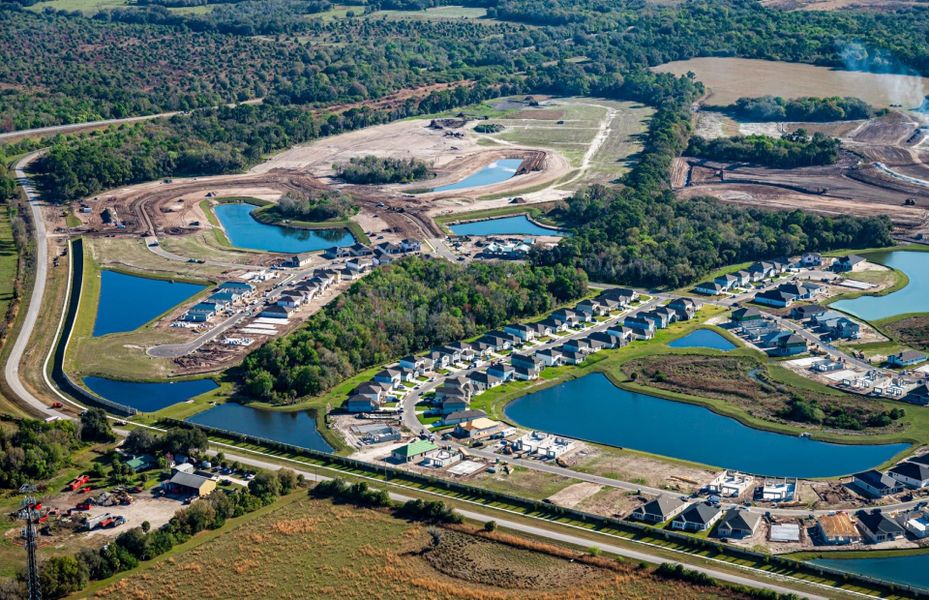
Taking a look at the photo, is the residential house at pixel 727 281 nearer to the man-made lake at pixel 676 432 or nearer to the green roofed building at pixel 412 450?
the man-made lake at pixel 676 432

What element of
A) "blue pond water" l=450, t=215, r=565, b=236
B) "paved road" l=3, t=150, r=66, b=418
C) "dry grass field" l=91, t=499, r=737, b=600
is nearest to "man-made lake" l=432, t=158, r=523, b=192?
"blue pond water" l=450, t=215, r=565, b=236

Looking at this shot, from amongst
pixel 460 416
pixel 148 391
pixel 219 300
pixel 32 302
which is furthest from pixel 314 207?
pixel 460 416

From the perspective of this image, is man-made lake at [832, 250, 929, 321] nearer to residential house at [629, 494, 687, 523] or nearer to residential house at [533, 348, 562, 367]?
residential house at [533, 348, 562, 367]

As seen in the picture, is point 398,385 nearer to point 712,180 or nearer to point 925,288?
point 925,288

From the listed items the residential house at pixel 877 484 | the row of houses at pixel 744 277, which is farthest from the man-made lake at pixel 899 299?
the residential house at pixel 877 484

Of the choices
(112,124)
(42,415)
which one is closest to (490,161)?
(112,124)

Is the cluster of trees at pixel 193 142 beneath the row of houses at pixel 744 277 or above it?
above

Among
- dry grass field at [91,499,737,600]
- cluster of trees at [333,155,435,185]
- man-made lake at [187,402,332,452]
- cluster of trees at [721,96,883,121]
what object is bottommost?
dry grass field at [91,499,737,600]
